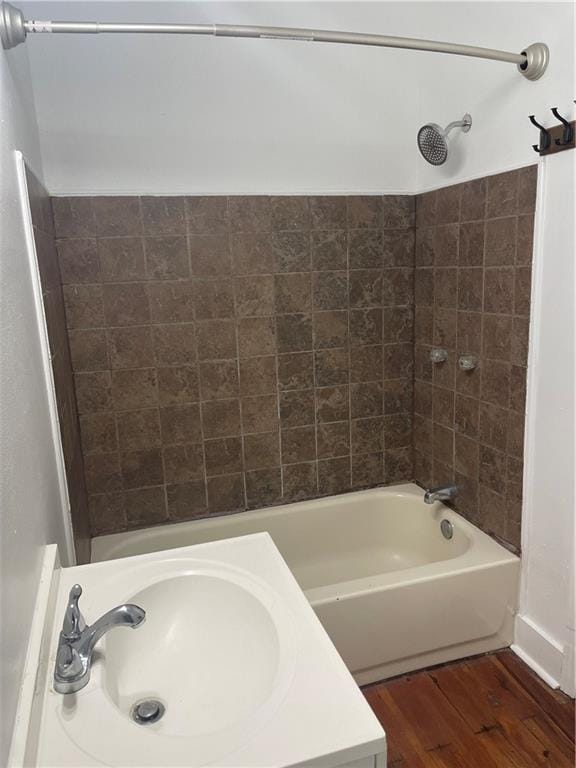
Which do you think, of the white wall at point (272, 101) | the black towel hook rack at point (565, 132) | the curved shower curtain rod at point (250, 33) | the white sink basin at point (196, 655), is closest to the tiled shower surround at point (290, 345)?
the white wall at point (272, 101)

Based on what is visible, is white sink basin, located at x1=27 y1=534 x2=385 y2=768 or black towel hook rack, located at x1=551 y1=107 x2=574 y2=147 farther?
black towel hook rack, located at x1=551 y1=107 x2=574 y2=147

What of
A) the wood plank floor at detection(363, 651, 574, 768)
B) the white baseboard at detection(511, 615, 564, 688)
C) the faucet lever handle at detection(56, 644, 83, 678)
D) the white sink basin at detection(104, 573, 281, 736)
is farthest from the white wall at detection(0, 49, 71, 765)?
the white baseboard at detection(511, 615, 564, 688)

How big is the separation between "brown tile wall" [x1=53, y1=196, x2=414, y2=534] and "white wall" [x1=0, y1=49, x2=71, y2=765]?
60 cm

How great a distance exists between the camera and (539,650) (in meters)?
1.87

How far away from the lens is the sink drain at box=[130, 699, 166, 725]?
0.97m

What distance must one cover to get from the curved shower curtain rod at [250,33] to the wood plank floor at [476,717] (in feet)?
6.48

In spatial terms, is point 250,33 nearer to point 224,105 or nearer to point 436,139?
→ point 224,105

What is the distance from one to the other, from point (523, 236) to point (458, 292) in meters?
0.40

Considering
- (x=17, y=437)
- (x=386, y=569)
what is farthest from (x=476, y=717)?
(x=17, y=437)

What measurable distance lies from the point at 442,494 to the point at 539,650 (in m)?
0.64

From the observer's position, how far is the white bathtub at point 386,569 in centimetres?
183

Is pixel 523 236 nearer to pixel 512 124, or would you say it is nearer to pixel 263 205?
pixel 512 124

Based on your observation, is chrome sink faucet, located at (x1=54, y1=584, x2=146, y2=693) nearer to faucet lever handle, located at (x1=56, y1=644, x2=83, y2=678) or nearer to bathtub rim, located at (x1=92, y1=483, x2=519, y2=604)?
faucet lever handle, located at (x1=56, y1=644, x2=83, y2=678)

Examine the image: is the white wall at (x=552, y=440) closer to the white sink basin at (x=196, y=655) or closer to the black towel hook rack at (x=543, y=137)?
the black towel hook rack at (x=543, y=137)
